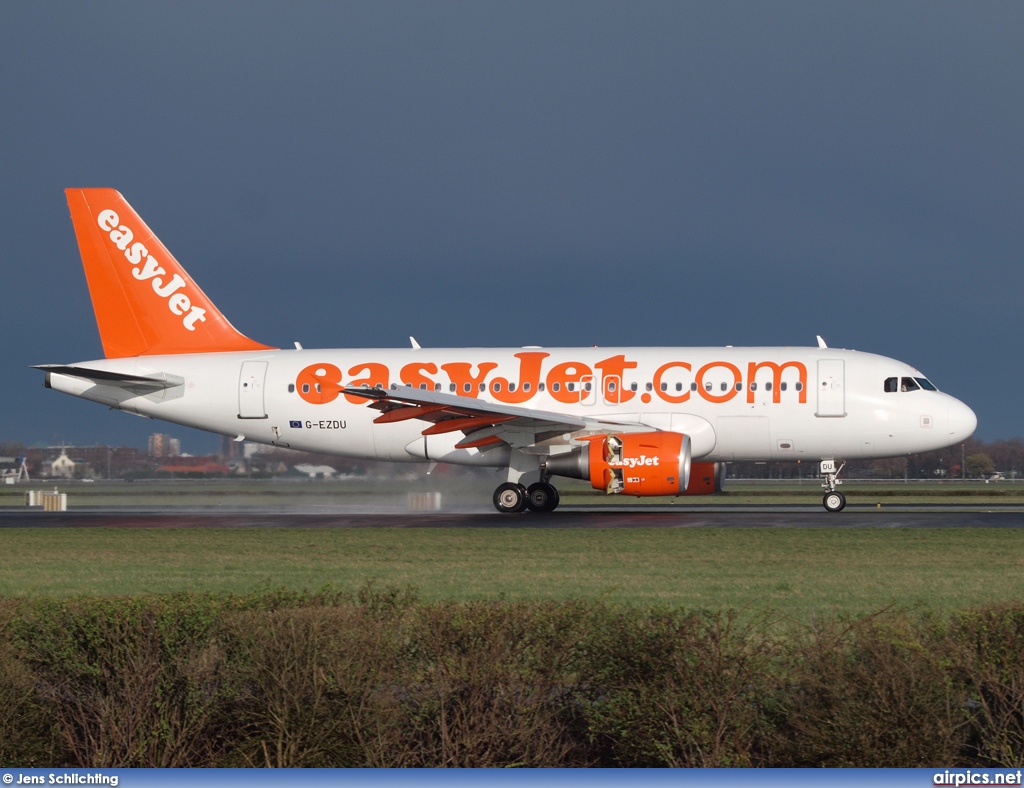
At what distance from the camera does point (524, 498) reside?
30859 millimetres

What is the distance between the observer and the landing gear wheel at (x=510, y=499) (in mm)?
30812

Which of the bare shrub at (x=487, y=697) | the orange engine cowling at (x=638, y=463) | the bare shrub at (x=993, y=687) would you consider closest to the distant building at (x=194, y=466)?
the orange engine cowling at (x=638, y=463)

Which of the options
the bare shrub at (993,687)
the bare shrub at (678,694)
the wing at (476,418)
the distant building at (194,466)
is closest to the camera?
the bare shrub at (993,687)

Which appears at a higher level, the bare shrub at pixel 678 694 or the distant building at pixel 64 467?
the distant building at pixel 64 467

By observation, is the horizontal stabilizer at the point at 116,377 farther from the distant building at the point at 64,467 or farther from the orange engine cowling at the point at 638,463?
the distant building at the point at 64,467

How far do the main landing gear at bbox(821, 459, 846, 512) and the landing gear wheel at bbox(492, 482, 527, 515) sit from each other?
26.6 feet

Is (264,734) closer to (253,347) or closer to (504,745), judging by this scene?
(504,745)

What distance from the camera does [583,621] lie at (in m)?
7.72

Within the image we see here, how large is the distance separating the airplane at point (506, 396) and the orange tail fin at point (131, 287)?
0.04 m

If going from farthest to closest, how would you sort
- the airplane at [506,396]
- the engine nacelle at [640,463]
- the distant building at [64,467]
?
the distant building at [64,467] < the airplane at [506,396] < the engine nacelle at [640,463]

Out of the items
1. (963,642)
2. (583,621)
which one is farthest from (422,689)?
(963,642)

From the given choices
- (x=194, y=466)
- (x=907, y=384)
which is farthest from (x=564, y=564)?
(x=194, y=466)

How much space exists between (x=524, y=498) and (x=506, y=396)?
2953mm

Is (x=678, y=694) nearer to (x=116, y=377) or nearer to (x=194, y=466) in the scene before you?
(x=116, y=377)
